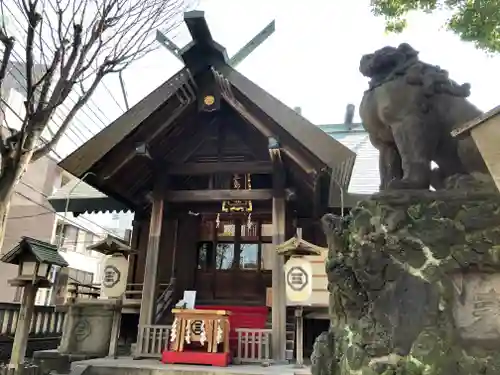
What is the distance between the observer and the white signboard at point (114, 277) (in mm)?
8339

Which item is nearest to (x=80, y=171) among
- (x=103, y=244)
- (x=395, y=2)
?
(x=103, y=244)

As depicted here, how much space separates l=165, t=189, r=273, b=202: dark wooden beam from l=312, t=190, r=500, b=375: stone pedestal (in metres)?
5.54

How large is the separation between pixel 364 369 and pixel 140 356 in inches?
232

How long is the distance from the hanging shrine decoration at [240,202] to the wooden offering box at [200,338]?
10.2 ft

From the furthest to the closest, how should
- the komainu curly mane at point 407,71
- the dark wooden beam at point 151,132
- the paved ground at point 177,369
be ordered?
the dark wooden beam at point 151,132
the paved ground at point 177,369
the komainu curly mane at point 407,71

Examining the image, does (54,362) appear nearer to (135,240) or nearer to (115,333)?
(115,333)

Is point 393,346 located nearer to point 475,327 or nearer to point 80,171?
point 475,327

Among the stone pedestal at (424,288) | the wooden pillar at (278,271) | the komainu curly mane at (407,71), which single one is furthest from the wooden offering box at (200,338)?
the komainu curly mane at (407,71)

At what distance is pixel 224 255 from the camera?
10828mm

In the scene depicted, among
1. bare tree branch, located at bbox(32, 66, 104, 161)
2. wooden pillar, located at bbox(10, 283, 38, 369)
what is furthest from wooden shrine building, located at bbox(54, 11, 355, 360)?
wooden pillar, located at bbox(10, 283, 38, 369)

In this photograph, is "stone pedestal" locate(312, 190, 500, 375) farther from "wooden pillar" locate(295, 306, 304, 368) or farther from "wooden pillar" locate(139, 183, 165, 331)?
"wooden pillar" locate(139, 183, 165, 331)

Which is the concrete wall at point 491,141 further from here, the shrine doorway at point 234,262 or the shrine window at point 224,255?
the shrine window at point 224,255

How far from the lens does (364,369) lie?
9.34 feet

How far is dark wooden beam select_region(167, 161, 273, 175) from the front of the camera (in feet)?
30.0
